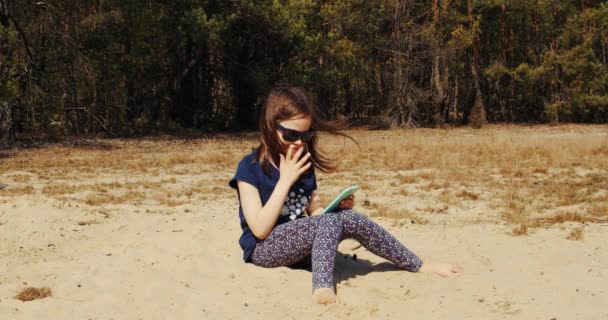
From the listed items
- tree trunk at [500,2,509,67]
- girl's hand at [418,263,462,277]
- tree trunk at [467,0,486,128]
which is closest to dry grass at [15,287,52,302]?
girl's hand at [418,263,462,277]

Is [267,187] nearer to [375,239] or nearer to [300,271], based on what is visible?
[300,271]

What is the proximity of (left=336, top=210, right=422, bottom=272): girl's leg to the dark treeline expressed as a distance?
14237 millimetres

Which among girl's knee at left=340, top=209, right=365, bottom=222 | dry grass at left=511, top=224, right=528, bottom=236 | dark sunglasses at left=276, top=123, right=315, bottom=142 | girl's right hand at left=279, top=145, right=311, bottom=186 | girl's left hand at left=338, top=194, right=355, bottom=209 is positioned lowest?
dry grass at left=511, top=224, right=528, bottom=236

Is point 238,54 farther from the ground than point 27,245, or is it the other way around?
point 238,54

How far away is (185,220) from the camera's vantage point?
802 cm

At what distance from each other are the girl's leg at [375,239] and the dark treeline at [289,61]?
14.2 m

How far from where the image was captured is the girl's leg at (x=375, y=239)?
212 inches

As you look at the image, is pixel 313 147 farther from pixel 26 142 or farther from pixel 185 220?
pixel 26 142

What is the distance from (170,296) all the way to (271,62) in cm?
2186

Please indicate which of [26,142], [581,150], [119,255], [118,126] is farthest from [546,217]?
[118,126]

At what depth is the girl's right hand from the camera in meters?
5.10

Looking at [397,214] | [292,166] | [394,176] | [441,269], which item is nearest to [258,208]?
[292,166]

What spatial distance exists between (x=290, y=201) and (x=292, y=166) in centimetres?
53

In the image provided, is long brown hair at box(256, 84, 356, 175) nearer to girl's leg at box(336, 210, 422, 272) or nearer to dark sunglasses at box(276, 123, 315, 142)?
dark sunglasses at box(276, 123, 315, 142)
